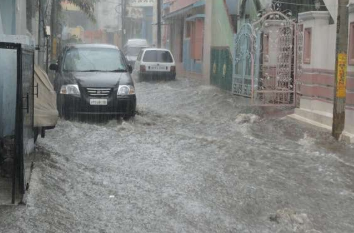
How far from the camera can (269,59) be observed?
16016 mm

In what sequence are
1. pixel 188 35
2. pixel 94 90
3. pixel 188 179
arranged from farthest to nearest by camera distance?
pixel 188 35 → pixel 94 90 → pixel 188 179

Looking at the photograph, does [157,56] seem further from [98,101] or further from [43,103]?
[43,103]

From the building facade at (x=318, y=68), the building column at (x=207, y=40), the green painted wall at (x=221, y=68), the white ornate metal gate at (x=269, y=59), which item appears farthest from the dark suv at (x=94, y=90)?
the building column at (x=207, y=40)

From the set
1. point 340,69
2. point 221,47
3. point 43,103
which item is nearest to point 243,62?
point 221,47

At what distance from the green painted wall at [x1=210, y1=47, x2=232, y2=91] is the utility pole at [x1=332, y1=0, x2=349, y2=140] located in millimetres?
10371

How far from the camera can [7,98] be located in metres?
7.36

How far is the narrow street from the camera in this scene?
20.2 ft

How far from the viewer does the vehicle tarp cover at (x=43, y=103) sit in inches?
324

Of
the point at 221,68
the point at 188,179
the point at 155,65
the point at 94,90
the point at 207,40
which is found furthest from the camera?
the point at 155,65

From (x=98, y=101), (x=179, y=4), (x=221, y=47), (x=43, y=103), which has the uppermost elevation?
(x=179, y=4)

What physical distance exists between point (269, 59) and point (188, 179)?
8.50m

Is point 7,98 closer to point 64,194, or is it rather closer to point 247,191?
point 64,194

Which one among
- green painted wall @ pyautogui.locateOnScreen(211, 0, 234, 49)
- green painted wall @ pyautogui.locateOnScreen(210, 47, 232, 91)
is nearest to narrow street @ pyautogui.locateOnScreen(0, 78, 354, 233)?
green painted wall @ pyautogui.locateOnScreen(210, 47, 232, 91)

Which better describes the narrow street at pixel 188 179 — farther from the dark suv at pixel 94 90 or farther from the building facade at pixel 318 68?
the building facade at pixel 318 68
